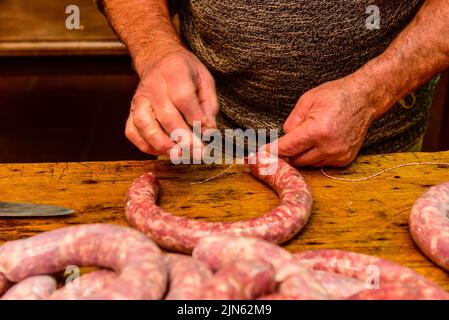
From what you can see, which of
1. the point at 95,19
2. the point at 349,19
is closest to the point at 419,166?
the point at 349,19

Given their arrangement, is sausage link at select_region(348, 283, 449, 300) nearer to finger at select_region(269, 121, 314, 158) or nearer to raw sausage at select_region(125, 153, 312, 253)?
raw sausage at select_region(125, 153, 312, 253)

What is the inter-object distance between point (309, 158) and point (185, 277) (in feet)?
3.27

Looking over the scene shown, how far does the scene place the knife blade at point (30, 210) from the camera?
191 centimetres

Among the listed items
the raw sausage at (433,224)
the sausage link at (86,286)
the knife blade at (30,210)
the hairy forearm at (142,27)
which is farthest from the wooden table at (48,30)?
the sausage link at (86,286)

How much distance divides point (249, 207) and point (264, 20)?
81 centimetres

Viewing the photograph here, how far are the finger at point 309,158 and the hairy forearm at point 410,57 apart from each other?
0.30m

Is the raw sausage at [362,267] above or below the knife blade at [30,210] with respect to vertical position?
above

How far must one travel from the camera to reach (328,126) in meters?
2.12

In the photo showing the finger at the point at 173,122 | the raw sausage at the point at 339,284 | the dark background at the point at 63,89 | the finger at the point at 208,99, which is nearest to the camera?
the raw sausage at the point at 339,284

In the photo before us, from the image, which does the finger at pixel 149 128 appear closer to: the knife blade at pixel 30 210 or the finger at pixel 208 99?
the finger at pixel 208 99

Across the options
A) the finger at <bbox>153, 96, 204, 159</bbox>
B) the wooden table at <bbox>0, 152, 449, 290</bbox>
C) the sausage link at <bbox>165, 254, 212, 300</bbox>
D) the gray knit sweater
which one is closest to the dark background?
the gray knit sweater

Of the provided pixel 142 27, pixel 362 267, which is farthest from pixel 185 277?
pixel 142 27

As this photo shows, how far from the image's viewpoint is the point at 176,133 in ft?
6.63
